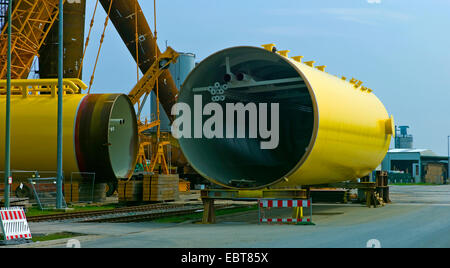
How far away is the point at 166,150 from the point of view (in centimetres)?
5181

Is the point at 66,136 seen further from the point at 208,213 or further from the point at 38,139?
the point at 208,213

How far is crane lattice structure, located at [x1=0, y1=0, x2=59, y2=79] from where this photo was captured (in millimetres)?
40406

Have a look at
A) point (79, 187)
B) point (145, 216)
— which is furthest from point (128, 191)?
point (145, 216)

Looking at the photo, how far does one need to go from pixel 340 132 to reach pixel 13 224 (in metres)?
9.89

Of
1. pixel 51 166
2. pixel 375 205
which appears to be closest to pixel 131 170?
pixel 51 166

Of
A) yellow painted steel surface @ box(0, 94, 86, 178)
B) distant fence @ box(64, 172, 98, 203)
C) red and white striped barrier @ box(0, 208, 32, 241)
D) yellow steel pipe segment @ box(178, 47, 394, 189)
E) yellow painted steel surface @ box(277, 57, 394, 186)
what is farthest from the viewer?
distant fence @ box(64, 172, 98, 203)

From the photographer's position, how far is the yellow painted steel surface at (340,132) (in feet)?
52.5

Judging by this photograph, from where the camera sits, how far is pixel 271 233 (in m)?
14.1

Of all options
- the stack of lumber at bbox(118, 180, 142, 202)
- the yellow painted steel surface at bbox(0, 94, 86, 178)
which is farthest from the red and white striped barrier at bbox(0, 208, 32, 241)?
the stack of lumber at bbox(118, 180, 142, 202)

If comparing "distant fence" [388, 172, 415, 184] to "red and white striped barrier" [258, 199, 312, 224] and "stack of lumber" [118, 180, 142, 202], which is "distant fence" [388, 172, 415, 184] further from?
"red and white striped barrier" [258, 199, 312, 224]

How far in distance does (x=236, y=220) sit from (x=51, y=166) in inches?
490

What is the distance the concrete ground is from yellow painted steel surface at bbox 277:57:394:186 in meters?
1.78

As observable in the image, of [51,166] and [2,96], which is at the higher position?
[2,96]
